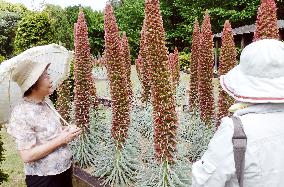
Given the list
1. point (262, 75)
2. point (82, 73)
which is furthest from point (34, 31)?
point (262, 75)

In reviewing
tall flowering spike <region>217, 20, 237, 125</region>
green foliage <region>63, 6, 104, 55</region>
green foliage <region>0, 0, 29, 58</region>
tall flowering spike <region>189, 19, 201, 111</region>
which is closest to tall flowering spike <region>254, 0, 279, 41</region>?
tall flowering spike <region>217, 20, 237, 125</region>

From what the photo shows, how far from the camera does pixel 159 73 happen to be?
216 inches

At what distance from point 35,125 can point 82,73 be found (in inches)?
119

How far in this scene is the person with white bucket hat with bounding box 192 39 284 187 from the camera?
2426mm

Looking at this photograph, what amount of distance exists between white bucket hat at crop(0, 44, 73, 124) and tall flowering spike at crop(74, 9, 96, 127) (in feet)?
6.52

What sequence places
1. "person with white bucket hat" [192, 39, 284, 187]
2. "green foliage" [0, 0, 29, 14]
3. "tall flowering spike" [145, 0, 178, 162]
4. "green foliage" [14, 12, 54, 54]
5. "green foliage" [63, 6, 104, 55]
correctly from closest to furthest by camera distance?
"person with white bucket hat" [192, 39, 284, 187] < "tall flowering spike" [145, 0, 178, 162] < "green foliage" [14, 12, 54, 54] < "green foliage" [0, 0, 29, 14] < "green foliage" [63, 6, 104, 55]

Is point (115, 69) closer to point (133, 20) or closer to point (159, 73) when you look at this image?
point (159, 73)

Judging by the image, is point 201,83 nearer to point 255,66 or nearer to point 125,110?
point 125,110

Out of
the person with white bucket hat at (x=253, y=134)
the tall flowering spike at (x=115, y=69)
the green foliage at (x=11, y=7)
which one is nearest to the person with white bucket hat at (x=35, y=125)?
the tall flowering spike at (x=115, y=69)

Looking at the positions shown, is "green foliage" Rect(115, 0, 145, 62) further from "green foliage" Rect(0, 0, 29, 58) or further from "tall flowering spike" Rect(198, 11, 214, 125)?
"tall flowering spike" Rect(198, 11, 214, 125)

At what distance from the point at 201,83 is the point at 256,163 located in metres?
4.87

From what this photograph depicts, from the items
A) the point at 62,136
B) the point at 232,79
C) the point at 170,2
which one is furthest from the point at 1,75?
the point at 170,2

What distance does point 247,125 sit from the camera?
2461mm

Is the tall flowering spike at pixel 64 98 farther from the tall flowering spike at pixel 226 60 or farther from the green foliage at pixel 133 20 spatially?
the green foliage at pixel 133 20
